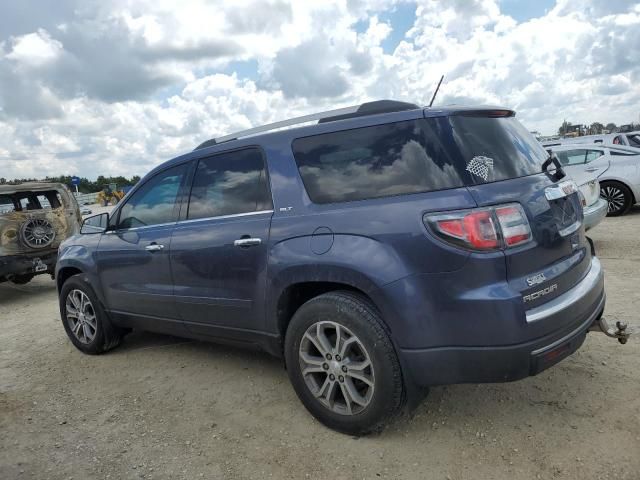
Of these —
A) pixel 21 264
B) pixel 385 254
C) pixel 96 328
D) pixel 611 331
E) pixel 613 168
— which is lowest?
pixel 96 328

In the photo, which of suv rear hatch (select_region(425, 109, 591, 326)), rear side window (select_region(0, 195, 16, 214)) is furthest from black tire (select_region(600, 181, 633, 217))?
rear side window (select_region(0, 195, 16, 214))

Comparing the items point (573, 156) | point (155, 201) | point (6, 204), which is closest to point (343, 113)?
point (155, 201)

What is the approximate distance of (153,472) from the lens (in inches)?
112

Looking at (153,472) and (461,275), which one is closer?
(461,275)

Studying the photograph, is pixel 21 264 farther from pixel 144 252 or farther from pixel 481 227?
pixel 481 227

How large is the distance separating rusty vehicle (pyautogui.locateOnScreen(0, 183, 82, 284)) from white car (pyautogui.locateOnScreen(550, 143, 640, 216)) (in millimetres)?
→ 9357

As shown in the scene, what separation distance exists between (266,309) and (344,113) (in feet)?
4.36

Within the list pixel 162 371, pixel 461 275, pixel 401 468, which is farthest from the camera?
pixel 162 371

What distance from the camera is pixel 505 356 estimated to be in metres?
2.47

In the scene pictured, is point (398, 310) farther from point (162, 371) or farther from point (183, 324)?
point (162, 371)

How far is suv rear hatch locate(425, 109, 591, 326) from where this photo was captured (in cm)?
253

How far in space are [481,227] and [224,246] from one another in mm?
1730

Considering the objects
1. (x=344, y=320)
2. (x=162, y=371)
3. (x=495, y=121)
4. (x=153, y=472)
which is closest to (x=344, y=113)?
(x=495, y=121)

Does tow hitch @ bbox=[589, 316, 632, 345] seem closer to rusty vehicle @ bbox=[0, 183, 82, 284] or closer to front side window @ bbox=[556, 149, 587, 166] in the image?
rusty vehicle @ bbox=[0, 183, 82, 284]
